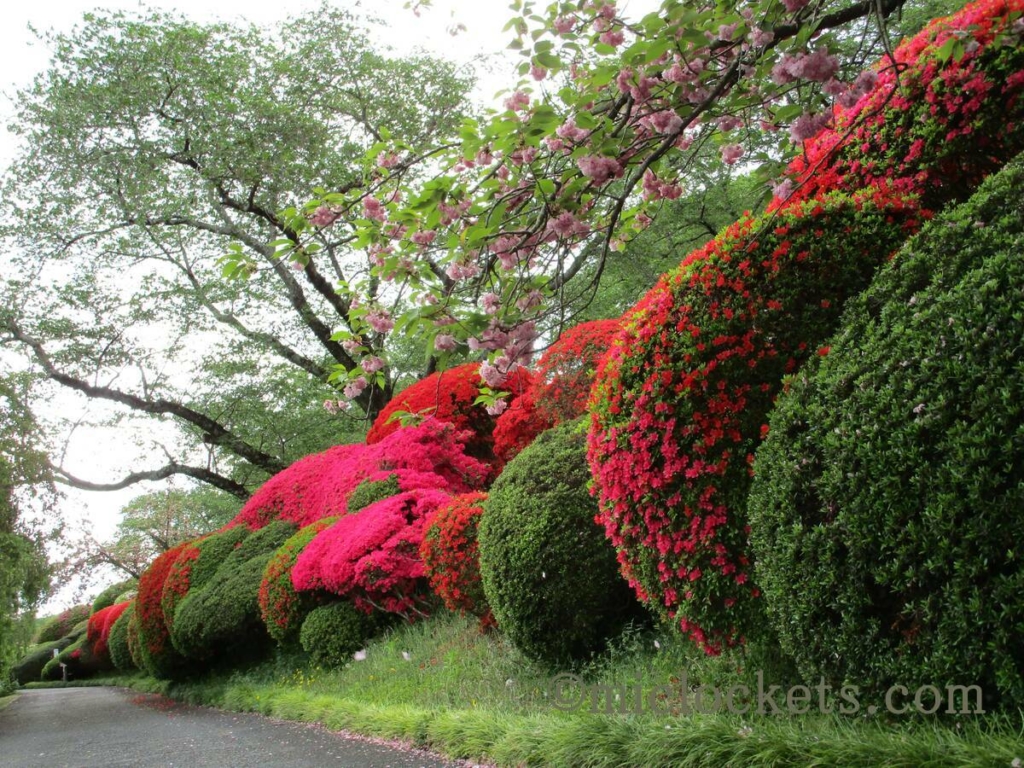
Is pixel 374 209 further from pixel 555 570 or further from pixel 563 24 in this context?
pixel 555 570

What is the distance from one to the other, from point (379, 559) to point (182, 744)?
2.34 meters

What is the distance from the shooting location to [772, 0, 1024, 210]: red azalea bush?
3258 millimetres

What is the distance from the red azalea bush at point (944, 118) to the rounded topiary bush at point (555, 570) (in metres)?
2.35

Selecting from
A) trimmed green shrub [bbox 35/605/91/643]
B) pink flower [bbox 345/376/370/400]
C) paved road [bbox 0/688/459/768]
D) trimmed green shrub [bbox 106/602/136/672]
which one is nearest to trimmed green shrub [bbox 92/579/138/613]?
trimmed green shrub [bbox 35/605/91/643]

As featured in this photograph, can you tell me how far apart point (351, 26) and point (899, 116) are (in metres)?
13.0

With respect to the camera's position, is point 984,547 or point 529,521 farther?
point 529,521

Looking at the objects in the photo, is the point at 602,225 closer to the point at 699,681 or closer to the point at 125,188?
the point at 699,681

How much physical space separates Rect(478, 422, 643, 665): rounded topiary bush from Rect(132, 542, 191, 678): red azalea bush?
9.53m

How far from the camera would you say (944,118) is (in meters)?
3.48

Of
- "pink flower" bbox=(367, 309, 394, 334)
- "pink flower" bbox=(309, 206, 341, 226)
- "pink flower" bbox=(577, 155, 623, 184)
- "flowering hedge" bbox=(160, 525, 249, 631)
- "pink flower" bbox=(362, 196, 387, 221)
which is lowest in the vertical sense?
"flowering hedge" bbox=(160, 525, 249, 631)

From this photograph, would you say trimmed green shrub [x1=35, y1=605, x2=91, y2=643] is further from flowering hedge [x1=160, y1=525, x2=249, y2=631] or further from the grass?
the grass

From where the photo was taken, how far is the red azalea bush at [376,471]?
9.91 metres

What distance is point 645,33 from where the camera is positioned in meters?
2.74

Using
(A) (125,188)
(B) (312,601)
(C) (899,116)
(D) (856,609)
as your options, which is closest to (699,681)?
(D) (856,609)
